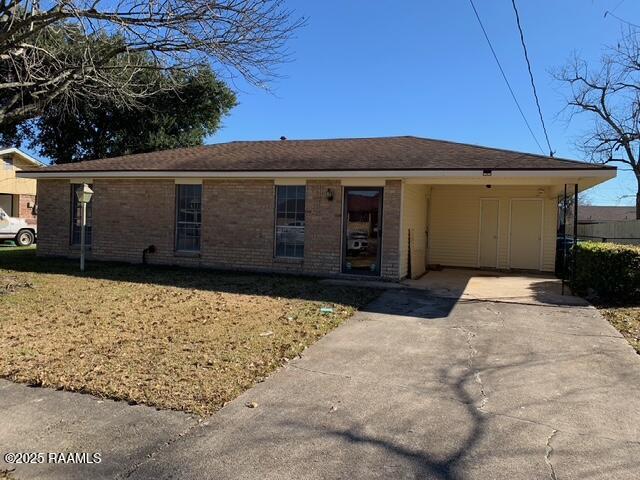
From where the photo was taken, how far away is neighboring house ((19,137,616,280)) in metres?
12.1

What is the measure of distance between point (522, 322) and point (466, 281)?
4.88 metres

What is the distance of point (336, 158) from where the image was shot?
13.4m

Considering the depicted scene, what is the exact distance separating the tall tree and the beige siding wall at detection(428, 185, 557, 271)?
16556 mm

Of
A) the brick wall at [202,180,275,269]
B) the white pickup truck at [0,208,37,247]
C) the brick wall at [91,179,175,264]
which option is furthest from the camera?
the white pickup truck at [0,208,37,247]

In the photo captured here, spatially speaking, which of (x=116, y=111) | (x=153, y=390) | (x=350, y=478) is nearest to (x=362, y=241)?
(x=153, y=390)

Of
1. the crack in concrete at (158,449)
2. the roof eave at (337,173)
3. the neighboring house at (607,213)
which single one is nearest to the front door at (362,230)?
the roof eave at (337,173)

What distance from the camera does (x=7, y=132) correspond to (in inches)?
1147

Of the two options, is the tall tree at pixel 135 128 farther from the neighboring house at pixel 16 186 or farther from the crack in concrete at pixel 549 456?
the crack in concrete at pixel 549 456

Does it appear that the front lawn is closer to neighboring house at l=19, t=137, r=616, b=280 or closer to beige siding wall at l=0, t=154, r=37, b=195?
neighboring house at l=19, t=137, r=616, b=280

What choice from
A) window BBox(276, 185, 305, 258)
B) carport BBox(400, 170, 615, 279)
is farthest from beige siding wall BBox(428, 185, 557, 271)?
window BBox(276, 185, 305, 258)

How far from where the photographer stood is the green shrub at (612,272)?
9.60m

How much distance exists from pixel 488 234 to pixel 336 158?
19.5ft

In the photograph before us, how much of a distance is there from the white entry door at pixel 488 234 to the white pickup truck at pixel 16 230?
19.8 m

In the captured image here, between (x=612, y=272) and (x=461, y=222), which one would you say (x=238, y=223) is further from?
(x=612, y=272)
